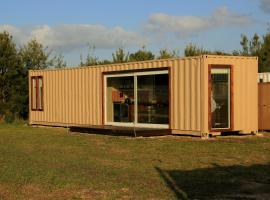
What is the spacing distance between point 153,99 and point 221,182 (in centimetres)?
1059

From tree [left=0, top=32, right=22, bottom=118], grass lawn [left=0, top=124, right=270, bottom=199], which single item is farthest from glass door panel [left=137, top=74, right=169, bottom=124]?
tree [left=0, top=32, right=22, bottom=118]

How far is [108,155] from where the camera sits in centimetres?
1367

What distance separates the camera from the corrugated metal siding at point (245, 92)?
18234 millimetres

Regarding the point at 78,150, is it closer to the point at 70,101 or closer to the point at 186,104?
the point at 186,104

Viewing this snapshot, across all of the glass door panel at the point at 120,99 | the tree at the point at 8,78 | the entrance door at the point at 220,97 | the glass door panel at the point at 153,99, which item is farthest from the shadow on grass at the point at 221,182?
the tree at the point at 8,78

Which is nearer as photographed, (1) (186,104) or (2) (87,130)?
(1) (186,104)

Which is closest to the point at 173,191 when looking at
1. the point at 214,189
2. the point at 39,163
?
the point at 214,189

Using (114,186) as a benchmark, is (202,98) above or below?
above

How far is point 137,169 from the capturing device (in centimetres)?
1121

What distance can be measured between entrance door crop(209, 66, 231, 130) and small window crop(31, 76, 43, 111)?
11085 mm

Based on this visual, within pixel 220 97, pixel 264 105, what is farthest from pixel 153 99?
pixel 264 105

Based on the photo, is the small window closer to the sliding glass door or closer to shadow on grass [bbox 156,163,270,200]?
the sliding glass door

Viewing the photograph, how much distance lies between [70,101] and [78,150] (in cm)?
943

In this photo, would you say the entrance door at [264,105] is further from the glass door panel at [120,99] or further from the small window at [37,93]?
the small window at [37,93]
